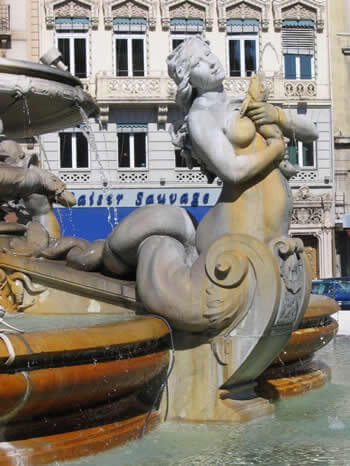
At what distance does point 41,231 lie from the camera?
252 inches

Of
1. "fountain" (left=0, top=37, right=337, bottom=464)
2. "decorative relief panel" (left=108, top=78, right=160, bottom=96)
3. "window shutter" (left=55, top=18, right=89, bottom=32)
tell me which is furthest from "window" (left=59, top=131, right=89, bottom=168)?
"fountain" (left=0, top=37, right=337, bottom=464)

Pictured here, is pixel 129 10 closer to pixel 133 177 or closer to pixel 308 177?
pixel 133 177

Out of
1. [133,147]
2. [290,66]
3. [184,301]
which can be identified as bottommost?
[184,301]

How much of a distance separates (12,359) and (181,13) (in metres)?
28.8

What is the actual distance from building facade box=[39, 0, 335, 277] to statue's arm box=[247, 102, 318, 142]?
24.3 meters

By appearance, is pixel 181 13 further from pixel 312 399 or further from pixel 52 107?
pixel 312 399

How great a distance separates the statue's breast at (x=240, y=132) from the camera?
4.96 metres

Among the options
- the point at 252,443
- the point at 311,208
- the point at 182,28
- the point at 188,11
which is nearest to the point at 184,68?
the point at 252,443

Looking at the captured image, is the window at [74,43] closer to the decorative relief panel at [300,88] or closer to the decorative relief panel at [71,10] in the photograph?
the decorative relief panel at [71,10]

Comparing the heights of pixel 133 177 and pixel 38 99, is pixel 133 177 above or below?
above

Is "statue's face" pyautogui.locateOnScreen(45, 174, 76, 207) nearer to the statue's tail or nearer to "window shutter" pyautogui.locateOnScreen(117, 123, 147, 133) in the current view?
the statue's tail

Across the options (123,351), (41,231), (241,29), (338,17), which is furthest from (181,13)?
(123,351)

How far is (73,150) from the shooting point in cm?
3009

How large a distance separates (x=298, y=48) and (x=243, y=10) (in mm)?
2395
